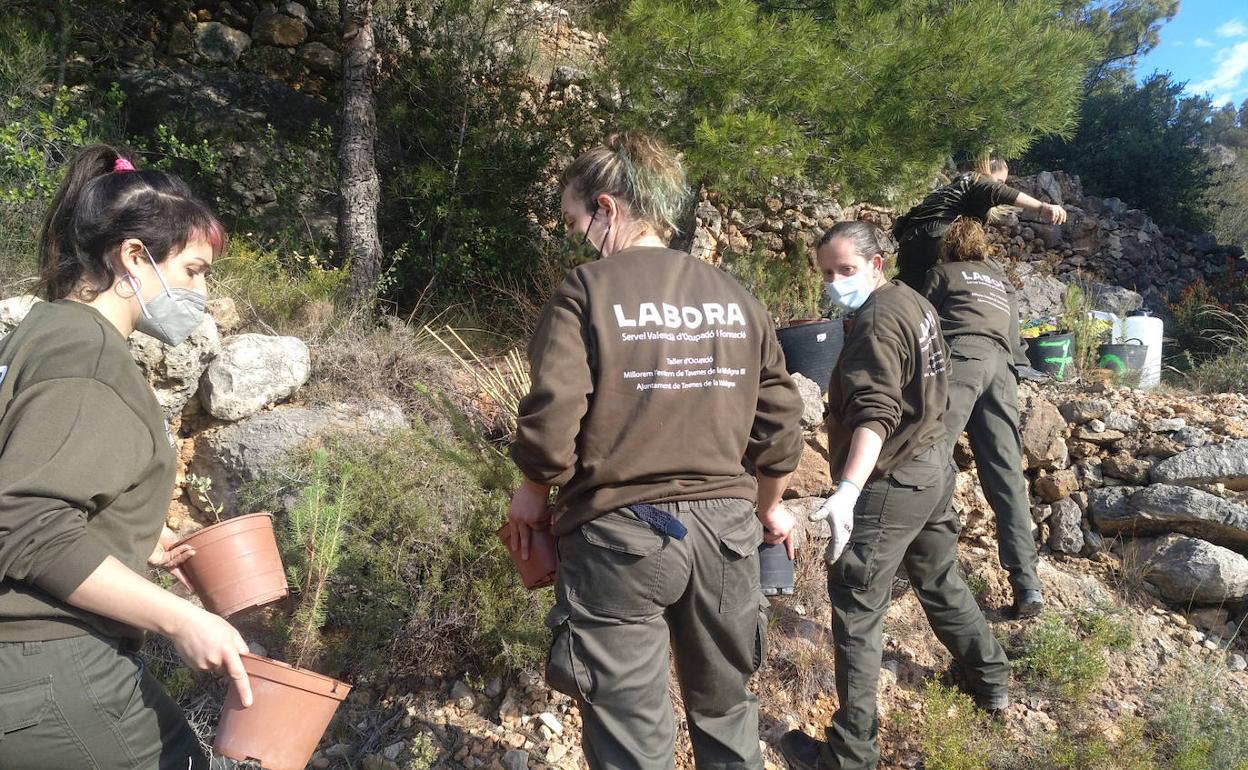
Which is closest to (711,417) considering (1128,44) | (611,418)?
(611,418)

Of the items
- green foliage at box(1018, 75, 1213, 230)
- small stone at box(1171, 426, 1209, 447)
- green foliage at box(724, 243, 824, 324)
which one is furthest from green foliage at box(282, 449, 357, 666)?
green foliage at box(1018, 75, 1213, 230)

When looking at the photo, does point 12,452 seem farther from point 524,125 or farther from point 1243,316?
point 1243,316

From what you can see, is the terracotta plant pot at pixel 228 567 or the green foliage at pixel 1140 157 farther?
the green foliage at pixel 1140 157

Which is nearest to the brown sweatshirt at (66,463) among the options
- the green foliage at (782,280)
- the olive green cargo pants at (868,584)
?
the olive green cargo pants at (868,584)

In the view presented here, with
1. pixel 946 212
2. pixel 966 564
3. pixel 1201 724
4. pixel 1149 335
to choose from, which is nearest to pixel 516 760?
pixel 1201 724

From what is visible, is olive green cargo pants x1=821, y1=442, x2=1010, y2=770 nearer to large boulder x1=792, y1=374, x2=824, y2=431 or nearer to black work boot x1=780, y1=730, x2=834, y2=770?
black work boot x1=780, y1=730, x2=834, y2=770

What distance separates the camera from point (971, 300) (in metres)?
3.76

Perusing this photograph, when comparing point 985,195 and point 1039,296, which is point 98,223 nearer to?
point 985,195

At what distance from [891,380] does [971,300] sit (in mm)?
1544

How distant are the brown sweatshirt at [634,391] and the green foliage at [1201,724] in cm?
221

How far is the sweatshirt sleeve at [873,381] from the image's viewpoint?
2451 mm

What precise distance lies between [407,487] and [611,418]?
1771 mm

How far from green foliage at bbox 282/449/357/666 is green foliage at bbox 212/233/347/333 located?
7.65ft

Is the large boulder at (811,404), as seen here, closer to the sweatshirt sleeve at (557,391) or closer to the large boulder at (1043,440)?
the large boulder at (1043,440)
